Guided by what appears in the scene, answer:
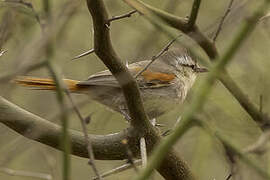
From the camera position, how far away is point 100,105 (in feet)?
16.8

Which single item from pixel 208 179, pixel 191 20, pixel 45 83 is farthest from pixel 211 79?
pixel 208 179

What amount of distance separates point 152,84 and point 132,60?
1.49m

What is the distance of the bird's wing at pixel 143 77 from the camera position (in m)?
4.85

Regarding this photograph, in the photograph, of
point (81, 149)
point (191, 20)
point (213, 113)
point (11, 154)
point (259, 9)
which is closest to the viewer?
point (259, 9)

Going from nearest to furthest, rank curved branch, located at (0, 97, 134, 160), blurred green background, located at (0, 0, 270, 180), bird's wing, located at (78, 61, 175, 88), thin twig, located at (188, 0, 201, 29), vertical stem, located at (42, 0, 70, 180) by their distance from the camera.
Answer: vertical stem, located at (42, 0, 70, 180) < blurred green background, located at (0, 0, 270, 180) < thin twig, located at (188, 0, 201, 29) < curved branch, located at (0, 97, 134, 160) < bird's wing, located at (78, 61, 175, 88)

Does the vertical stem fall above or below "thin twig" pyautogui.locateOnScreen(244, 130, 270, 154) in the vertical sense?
above

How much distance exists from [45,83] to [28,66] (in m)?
2.18

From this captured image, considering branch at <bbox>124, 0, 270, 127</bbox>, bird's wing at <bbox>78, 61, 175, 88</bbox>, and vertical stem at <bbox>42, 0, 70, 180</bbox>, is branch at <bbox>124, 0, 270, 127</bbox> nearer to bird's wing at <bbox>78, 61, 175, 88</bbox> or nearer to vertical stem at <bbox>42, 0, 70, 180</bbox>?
vertical stem at <bbox>42, 0, 70, 180</bbox>

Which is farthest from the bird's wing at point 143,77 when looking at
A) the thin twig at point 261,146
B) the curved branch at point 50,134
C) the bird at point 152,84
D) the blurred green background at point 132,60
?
the thin twig at point 261,146

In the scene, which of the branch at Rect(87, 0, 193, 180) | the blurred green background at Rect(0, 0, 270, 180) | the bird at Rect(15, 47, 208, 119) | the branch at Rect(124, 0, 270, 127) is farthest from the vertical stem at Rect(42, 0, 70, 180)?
the bird at Rect(15, 47, 208, 119)

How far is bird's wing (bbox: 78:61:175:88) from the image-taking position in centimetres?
485

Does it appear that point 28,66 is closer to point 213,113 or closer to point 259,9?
point 259,9

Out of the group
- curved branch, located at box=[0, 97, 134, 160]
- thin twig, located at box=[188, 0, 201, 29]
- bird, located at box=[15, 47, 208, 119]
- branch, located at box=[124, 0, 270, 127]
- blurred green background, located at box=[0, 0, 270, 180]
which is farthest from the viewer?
bird, located at box=[15, 47, 208, 119]

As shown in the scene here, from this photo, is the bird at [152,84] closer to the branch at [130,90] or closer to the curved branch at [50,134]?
the curved branch at [50,134]
